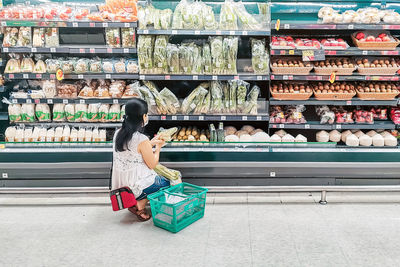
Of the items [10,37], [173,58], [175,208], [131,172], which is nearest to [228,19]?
[173,58]

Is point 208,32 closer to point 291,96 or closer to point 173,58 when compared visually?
point 173,58

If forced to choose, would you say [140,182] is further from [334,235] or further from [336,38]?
[336,38]

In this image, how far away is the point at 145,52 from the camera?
4.01 metres

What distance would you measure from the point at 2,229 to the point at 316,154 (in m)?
3.17

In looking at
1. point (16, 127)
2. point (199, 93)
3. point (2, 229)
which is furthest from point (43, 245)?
point (199, 93)

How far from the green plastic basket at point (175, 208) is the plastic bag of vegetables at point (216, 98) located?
3.93 feet

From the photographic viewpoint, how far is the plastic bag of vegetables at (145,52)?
400 cm

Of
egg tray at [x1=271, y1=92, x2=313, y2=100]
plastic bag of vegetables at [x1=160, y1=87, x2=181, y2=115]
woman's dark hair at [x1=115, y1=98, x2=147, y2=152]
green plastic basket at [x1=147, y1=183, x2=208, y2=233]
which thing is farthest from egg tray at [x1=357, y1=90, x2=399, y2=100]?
woman's dark hair at [x1=115, y1=98, x2=147, y2=152]

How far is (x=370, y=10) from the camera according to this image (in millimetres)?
4059

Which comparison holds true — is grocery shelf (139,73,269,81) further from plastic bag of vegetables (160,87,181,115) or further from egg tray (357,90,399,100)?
egg tray (357,90,399,100)

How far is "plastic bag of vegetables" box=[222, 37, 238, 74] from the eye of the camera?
4.04m

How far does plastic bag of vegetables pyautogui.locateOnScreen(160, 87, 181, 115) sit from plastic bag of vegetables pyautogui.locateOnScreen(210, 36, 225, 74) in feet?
1.88

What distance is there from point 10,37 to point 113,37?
Result: 4.03 ft

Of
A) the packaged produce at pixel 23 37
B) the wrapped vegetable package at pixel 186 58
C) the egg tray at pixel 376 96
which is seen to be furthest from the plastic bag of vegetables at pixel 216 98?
the packaged produce at pixel 23 37
